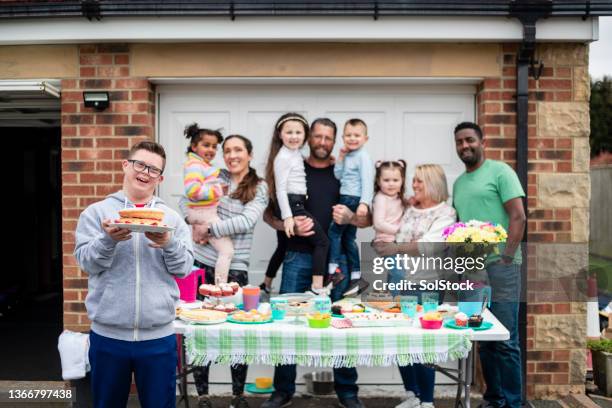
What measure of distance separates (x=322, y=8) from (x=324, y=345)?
266cm

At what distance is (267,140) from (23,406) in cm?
298

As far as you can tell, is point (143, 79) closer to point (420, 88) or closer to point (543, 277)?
point (420, 88)

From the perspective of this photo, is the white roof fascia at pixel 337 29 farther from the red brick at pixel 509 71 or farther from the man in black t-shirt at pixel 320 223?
the man in black t-shirt at pixel 320 223

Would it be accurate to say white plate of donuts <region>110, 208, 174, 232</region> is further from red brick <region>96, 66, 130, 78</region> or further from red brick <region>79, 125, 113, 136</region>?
red brick <region>96, 66, 130, 78</region>

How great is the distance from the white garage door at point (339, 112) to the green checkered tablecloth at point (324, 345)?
5.34ft

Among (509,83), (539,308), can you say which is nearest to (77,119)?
(509,83)

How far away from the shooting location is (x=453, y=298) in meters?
4.80

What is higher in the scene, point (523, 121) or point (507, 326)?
point (523, 121)

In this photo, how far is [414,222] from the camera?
5016 millimetres

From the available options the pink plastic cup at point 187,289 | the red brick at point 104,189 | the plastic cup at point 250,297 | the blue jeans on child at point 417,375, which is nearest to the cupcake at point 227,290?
the plastic cup at point 250,297

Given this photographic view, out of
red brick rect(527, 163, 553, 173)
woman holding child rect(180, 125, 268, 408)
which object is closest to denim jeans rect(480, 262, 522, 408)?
red brick rect(527, 163, 553, 173)

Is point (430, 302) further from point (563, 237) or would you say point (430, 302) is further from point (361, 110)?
point (361, 110)

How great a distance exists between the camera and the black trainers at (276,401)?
204 inches

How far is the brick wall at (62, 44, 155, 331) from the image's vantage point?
5473 millimetres
